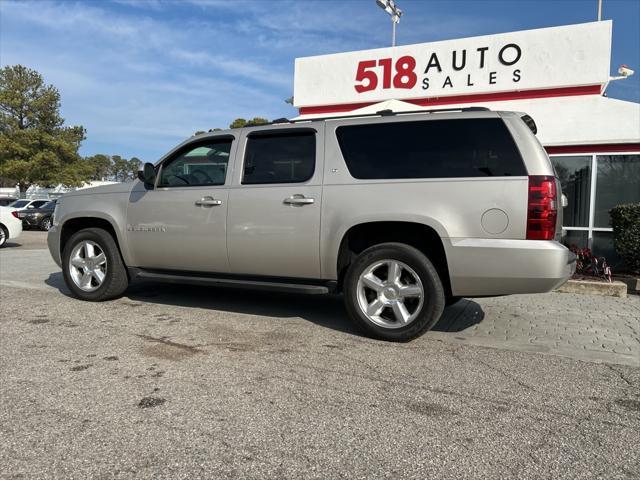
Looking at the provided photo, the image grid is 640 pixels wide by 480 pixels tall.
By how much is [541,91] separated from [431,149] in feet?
28.0

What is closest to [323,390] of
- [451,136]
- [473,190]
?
[473,190]

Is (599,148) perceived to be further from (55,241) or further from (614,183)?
(55,241)

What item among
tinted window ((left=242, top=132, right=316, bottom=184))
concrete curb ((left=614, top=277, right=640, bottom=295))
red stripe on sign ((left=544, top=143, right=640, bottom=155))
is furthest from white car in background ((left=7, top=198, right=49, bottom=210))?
concrete curb ((left=614, top=277, right=640, bottom=295))

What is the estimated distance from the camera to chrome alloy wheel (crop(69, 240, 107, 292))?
19.6 feet

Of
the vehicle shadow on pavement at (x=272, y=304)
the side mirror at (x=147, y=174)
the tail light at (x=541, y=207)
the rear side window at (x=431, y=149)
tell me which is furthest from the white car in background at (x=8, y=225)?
the tail light at (x=541, y=207)

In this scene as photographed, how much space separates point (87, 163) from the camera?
136 ft

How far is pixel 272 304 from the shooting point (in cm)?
613

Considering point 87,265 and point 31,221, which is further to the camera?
point 31,221

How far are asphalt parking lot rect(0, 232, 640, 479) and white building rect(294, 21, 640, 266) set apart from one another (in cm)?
482

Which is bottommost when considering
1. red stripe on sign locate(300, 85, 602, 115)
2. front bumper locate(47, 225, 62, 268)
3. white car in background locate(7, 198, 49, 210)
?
front bumper locate(47, 225, 62, 268)

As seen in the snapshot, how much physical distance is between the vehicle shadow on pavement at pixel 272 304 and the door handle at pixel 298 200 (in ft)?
4.20

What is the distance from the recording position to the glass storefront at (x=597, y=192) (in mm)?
9508

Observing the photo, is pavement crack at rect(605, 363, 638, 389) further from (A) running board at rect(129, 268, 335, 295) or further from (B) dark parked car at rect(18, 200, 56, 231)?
(B) dark parked car at rect(18, 200, 56, 231)

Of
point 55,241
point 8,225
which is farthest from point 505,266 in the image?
point 8,225
